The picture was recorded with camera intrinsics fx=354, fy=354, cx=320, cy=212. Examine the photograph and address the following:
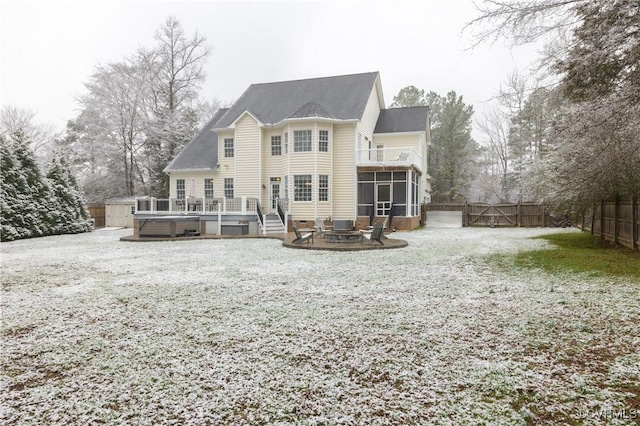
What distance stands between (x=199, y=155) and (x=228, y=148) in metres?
2.44

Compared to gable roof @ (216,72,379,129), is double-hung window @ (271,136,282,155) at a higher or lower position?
lower

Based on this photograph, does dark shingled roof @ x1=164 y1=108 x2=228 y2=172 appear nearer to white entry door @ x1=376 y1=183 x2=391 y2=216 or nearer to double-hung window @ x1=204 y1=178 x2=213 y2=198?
double-hung window @ x1=204 y1=178 x2=213 y2=198

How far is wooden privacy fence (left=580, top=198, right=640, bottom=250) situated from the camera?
32.8ft

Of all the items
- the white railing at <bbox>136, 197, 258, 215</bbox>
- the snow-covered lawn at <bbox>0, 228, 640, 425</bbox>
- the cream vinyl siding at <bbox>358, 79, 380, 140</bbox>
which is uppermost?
the cream vinyl siding at <bbox>358, 79, 380, 140</bbox>

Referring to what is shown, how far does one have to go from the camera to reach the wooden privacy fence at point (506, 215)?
23.2m

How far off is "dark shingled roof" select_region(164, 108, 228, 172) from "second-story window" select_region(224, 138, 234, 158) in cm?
A: 94

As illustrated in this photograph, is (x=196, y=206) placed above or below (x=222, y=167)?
below

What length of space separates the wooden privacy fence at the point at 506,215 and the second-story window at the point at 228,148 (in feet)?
52.6

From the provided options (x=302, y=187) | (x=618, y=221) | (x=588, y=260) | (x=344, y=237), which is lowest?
(x=588, y=260)

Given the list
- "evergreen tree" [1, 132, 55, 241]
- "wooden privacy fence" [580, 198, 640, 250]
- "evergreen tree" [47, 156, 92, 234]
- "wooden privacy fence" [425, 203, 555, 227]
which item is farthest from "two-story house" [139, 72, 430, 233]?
"wooden privacy fence" [580, 198, 640, 250]

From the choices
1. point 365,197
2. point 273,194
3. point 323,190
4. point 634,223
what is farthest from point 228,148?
point 634,223

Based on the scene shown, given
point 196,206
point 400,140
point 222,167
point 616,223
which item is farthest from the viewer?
point 400,140

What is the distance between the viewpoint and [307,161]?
19.3m

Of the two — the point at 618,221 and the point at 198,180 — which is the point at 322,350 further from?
the point at 198,180
